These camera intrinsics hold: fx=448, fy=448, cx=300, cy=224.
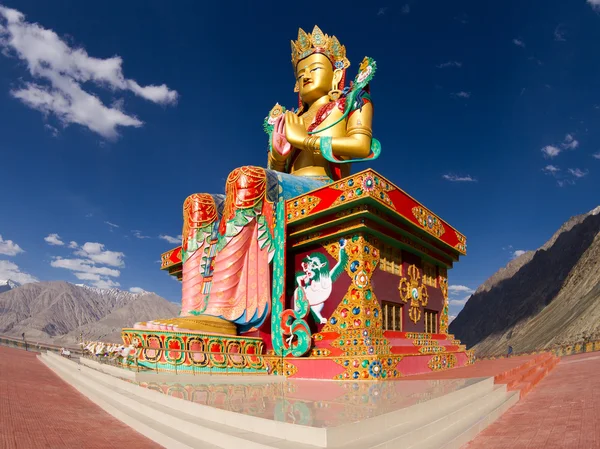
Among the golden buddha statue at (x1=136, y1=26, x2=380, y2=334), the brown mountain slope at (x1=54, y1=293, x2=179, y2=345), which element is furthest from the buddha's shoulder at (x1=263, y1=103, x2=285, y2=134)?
the brown mountain slope at (x1=54, y1=293, x2=179, y2=345)

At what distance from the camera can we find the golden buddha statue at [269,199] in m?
8.62

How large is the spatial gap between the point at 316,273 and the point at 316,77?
5687mm

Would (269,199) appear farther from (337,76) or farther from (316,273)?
(337,76)

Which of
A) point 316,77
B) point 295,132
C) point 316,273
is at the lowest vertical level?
point 316,273

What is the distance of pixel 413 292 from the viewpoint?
9.66 metres

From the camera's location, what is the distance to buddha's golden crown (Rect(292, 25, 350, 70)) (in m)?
11.9

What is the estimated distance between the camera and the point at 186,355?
718cm

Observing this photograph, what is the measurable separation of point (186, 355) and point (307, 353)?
2096 millimetres

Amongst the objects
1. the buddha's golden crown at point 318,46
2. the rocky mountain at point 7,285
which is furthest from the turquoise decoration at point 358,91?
the rocky mountain at point 7,285

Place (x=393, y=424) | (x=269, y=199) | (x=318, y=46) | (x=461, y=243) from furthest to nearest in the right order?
(x=318, y=46), (x=461, y=243), (x=269, y=199), (x=393, y=424)

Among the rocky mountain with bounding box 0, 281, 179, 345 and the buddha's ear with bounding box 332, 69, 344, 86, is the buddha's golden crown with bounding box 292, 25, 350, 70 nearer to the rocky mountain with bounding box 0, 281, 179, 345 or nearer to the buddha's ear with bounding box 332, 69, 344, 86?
the buddha's ear with bounding box 332, 69, 344, 86

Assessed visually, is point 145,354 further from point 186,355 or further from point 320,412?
point 320,412

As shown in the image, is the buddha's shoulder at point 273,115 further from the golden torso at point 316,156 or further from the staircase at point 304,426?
the staircase at point 304,426

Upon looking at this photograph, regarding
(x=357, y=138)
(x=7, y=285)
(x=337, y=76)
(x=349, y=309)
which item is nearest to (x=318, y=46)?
(x=337, y=76)
